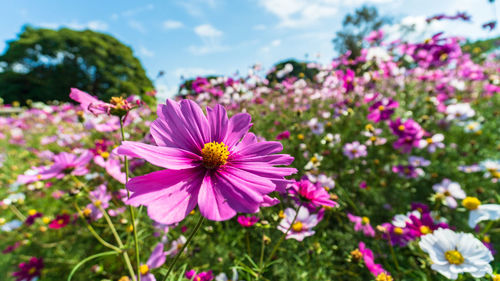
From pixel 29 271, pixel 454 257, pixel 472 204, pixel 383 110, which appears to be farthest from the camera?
pixel 383 110

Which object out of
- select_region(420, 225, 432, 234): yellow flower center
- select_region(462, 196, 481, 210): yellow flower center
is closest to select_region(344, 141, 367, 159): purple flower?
select_region(462, 196, 481, 210): yellow flower center

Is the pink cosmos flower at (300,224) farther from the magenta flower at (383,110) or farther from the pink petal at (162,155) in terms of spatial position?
the magenta flower at (383,110)

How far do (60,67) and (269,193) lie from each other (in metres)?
19.3

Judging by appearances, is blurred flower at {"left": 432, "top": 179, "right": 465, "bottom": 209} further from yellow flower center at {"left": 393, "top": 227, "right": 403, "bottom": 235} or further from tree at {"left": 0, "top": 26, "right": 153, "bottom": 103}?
tree at {"left": 0, "top": 26, "right": 153, "bottom": 103}

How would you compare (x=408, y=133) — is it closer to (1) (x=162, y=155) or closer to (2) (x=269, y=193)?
(2) (x=269, y=193)

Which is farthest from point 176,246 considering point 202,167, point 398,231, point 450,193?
point 450,193

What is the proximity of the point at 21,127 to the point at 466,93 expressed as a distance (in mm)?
6270

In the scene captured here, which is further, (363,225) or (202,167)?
(363,225)

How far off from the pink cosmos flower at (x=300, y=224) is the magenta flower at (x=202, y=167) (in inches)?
15.8

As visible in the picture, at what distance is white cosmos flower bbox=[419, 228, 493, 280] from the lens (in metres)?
0.60

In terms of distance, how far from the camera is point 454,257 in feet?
2.16

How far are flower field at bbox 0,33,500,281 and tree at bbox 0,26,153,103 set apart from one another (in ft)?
46.4

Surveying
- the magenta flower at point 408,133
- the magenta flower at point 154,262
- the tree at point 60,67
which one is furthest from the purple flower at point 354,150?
the tree at point 60,67

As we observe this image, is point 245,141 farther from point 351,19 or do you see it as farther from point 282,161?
point 351,19
